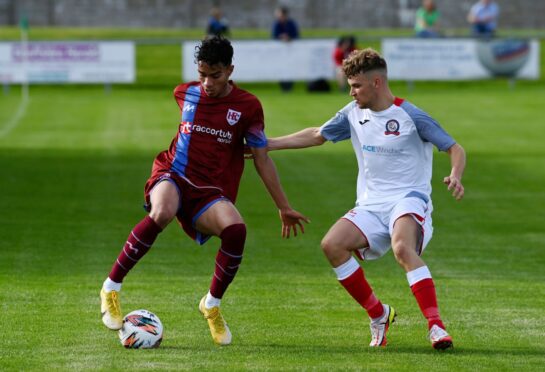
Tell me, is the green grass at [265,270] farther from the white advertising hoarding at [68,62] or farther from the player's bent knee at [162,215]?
the white advertising hoarding at [68,62]

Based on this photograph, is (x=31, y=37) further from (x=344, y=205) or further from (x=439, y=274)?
(x=439, y=274)

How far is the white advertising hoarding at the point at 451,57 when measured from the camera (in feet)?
122

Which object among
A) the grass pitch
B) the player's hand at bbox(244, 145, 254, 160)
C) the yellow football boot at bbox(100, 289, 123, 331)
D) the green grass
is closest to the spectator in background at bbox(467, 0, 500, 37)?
the grass pitch

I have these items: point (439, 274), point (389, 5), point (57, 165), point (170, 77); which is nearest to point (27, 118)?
point (57, 165)

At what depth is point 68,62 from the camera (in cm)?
3725

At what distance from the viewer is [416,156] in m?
8.30

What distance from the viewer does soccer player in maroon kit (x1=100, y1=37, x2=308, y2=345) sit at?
818 centimetres

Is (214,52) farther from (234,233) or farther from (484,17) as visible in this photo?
(484,17)

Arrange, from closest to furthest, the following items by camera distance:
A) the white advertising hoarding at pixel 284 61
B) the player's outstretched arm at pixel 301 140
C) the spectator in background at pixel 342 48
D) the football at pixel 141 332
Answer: the football at pixel 141 332
the player's outstretched arm at pixel 301 140
the spectator in background at pixel 342 48
the white advertising hoarding at pixel 284 61

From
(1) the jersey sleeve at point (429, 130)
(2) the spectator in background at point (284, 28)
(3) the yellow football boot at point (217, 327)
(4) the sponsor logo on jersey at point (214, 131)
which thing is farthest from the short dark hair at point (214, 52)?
(2) the spectator in background at point (284, 28)

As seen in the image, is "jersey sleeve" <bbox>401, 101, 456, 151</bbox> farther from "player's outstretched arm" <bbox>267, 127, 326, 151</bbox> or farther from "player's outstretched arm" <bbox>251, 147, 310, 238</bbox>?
"player's outstretched arm" <bbox>251, 147, 310, 238</bbox>

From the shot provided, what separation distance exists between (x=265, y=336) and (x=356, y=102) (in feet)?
5.38

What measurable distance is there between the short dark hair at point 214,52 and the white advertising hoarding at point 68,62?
2896cm

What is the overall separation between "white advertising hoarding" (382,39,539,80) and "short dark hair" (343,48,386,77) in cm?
2922
